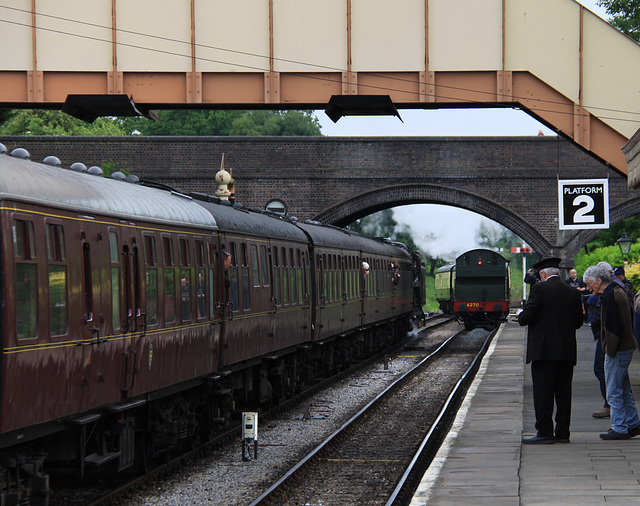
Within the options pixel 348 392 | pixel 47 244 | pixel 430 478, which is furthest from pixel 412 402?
pixel 47 244

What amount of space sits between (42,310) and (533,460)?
15.5ft

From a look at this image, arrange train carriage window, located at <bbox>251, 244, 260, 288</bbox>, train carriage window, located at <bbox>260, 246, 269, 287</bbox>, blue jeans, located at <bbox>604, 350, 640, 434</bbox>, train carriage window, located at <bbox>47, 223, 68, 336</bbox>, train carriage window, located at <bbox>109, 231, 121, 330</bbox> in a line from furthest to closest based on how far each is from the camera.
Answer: train carriage window, located at <bbox>260, 246, 269, 287</bbox>, train carriage window, located at <bbox>251, 244, 260, 288</bbox>, blue jeans, located at <bbox>604, 350, 640, 434</bbox>, train carriage window, located at <bbox>109, 231, 121, 330</bbox>, train carriage window, located at <bbox>47, 223, 68, 336</bbox>

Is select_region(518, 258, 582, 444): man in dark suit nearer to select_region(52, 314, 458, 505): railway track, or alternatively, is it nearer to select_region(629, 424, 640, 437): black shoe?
select_region(629, 424, 640, 437): black shoe

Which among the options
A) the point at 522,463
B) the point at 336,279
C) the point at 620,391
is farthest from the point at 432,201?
the point at 522,463

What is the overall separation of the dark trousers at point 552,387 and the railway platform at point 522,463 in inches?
12.4

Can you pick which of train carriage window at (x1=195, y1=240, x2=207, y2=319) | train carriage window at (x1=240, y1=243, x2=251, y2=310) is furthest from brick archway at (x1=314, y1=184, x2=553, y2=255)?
train carriage window at (x1=195, y1=240, x2=207, y2=319)

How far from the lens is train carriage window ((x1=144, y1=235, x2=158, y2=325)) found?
10.5 meters

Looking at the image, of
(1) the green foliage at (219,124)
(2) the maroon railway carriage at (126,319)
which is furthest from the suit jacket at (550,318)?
(1) the green foliage at (219,124)

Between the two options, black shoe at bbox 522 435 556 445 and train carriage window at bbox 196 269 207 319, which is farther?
train carriage window at bbox 196 269 207 319

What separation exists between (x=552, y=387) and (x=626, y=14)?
30.0 meters

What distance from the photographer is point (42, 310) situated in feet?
25.5

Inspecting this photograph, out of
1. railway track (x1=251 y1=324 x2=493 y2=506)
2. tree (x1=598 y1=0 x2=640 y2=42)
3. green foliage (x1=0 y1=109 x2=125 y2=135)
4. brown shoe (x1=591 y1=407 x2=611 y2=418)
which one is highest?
green foliage (x1=0 y1=109 x2=125 y2=135)

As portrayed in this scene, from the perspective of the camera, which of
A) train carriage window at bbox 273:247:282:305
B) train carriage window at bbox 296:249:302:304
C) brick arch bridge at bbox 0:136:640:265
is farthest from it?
brick arch bridge at bbox 0:136:640:265

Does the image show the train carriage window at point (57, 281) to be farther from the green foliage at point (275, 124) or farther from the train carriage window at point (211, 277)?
the green foliage at point (275, 124)
